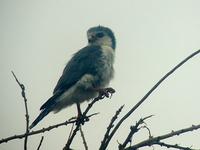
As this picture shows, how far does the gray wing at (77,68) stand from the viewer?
21.6 ft

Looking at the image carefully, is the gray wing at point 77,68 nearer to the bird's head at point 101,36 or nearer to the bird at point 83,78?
the bird at point 83,78

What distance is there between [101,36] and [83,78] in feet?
6.47

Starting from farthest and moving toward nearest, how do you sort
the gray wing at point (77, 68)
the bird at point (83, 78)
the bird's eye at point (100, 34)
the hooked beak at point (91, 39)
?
the bird's eye at point (100, 34) < the hooked beak at point (91, 39) < the gray wing at point (77, 68) < the bird at point (83, 78)

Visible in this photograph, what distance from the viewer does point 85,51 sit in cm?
746

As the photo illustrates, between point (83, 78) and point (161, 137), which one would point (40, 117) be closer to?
point (83, 78)

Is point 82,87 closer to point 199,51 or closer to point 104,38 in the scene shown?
point 104,38

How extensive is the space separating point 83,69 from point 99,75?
35cm

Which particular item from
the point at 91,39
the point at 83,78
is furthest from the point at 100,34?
the point at 83,78

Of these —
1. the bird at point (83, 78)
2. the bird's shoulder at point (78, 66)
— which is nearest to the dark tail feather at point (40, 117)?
the bird at point (83, 78)

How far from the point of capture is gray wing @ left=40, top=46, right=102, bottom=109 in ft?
21.6

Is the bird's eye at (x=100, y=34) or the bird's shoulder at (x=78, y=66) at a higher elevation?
the bird's eye at (x=100, y=34)

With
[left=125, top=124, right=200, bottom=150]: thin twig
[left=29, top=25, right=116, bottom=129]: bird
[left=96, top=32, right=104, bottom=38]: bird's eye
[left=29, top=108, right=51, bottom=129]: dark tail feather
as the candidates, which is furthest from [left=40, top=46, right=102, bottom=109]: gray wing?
[left=125, top=124, right=200, bottom=150]: thin twig

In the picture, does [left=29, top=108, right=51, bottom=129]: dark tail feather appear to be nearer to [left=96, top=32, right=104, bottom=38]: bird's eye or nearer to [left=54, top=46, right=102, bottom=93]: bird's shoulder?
[left=54, top=46, right=102, bottom=93]: bird's shoulder

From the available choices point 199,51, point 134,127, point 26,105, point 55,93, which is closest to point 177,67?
point 199,51
